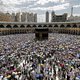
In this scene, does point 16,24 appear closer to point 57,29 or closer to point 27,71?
point 57,29

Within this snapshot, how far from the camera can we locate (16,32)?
75.0 meters

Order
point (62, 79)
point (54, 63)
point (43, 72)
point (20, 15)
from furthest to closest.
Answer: point (20, 15) → point (54, 63) → point (43, 72) → point (62, 79)

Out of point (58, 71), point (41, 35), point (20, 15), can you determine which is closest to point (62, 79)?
point (58, 71)

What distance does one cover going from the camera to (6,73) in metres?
12.4

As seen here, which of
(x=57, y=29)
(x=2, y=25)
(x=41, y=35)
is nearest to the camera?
(x=41, y=35)

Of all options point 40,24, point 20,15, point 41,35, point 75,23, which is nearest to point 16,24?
point 40,24

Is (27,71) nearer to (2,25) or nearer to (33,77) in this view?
(33,77)

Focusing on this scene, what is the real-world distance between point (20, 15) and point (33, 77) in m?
136

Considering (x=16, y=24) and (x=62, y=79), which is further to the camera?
(x=16, y=24)

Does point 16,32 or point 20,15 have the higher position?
point 20,15

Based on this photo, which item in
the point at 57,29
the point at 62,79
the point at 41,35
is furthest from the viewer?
the point at 57,29

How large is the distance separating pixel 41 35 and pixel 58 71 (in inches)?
978

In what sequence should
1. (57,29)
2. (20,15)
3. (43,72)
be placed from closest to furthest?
(43,72)
(57,29)
(20,15)

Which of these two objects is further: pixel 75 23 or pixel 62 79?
pixel 75 23
